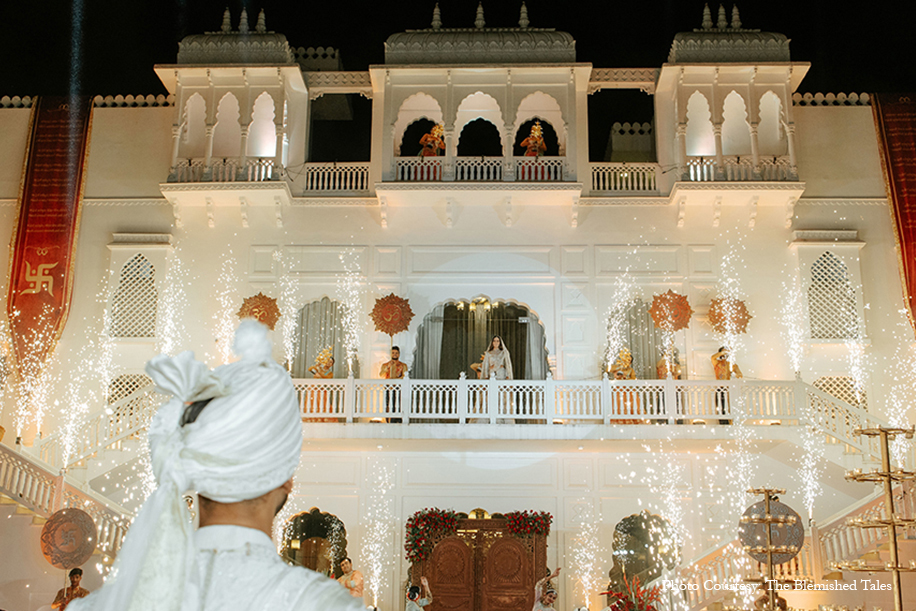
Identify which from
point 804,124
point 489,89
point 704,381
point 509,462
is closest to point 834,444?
point 704,381

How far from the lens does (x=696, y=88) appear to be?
55.5 ft

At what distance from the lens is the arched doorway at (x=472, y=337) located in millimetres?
17188

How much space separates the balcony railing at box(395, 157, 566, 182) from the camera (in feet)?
55.0

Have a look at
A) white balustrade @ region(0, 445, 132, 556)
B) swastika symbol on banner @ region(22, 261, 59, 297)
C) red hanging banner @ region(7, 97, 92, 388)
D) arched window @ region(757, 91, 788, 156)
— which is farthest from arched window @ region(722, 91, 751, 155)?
swastika symbol on banner @ region(22, 261, 59, 297)

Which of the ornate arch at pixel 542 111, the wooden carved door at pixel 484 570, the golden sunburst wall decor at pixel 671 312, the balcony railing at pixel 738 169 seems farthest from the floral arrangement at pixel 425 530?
the balcony railing at pixel 738 169

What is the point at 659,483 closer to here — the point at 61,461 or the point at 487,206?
the point at 487,206

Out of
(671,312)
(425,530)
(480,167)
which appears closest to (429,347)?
(480,167)

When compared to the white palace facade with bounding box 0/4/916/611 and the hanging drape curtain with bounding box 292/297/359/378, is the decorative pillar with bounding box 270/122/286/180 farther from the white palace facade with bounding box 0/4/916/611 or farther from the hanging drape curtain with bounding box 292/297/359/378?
the hanging drape curtain with bounding box 292/297/359/378

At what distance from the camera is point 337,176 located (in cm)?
1772

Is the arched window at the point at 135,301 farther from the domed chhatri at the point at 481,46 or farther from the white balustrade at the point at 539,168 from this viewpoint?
the white balustrade at the point at 539,168

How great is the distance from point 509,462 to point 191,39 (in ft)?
34.0

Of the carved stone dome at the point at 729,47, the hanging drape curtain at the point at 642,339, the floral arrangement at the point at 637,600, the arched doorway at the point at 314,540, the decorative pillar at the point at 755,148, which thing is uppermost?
the carved stone dome at the point at 729,47

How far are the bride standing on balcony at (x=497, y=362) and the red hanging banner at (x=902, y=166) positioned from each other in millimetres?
7701

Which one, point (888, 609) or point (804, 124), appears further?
point (804, 124)
